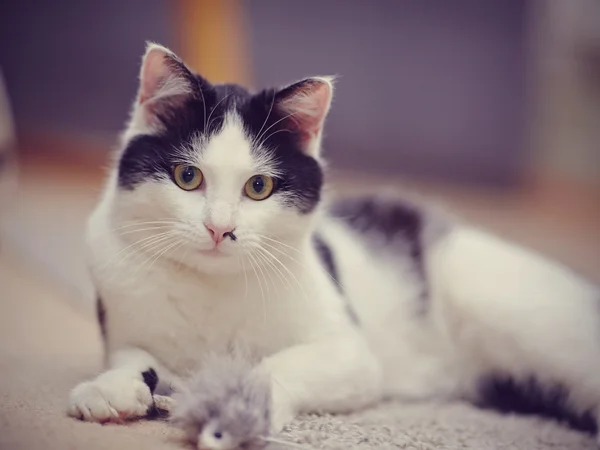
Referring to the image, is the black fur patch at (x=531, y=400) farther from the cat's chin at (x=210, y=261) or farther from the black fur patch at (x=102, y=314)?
the black fur patch at (x=102, y=314)

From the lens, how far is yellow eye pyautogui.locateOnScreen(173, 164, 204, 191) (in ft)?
3.81

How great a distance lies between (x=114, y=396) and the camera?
1.07 metres

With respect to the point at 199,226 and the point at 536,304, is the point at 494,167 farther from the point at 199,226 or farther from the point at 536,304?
the point at 199,226

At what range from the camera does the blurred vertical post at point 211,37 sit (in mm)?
2408

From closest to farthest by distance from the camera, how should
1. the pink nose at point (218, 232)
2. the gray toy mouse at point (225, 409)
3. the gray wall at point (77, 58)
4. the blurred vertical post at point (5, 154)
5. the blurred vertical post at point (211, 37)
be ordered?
the gray toy mouse at point (225, 409) < the pink nose at point (218, 232) < the blurred vertical post at point (5, 154) < the blurred vertical post at point (211, 37) < the gray wall at point (77, 58)

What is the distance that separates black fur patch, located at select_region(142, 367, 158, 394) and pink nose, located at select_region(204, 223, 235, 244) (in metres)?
0.27

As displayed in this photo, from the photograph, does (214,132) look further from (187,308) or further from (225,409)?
(225,409)

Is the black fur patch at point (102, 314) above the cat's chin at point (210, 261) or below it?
below

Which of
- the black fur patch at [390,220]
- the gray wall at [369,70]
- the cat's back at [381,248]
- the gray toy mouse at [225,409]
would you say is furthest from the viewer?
the gray wall at [369,70]

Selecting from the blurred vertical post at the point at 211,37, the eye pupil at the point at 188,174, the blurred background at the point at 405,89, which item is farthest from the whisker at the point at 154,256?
the blurred background at the point at 405,89

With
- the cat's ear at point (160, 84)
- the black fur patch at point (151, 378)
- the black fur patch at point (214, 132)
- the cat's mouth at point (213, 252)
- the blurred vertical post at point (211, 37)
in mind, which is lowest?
the black fur patch at point (151, 378)

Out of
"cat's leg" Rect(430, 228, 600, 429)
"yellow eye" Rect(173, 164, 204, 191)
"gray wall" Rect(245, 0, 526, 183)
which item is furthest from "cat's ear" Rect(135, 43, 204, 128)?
"gray wall" Rect(245, 0, 526, 183)

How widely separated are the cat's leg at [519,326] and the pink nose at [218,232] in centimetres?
69

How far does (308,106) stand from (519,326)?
66 centimetres
